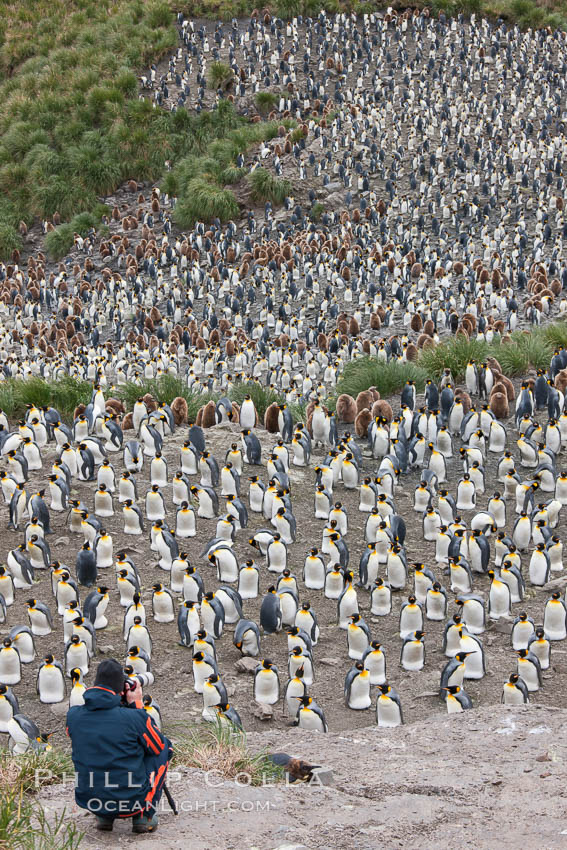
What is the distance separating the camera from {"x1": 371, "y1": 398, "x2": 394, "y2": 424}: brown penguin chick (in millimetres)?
13328

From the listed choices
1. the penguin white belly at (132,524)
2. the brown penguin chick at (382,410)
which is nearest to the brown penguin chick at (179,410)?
the brown penguin chick at (382,410)

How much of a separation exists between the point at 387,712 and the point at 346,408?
6842 millimetres

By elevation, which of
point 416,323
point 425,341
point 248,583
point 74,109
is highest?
point 74,109

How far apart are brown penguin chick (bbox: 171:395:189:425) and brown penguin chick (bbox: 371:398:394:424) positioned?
9.05 feet

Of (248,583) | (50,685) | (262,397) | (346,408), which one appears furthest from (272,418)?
(50,685)

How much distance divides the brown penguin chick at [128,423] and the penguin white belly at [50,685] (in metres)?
6.40

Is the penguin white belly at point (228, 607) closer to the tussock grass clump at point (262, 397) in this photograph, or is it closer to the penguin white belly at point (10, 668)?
the penguin white belly at point (10, 668)

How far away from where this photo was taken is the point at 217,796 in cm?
562

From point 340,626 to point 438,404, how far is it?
5.41 meters

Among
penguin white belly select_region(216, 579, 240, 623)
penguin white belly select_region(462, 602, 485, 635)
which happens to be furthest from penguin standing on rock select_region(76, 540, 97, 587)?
penguin white belly select_region(462, 602, 485, 635)

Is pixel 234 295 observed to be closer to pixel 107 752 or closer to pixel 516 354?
pixel 516 354

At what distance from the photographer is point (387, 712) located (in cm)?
755

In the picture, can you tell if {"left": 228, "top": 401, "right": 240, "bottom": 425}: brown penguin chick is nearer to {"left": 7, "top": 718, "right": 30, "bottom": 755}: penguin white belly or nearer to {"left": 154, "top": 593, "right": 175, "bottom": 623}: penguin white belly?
{"left": 154, "top": 593, "right": 175, "bottom": 623}: penguin white belly

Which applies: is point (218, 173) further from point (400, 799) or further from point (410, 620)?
point (400, 799)
